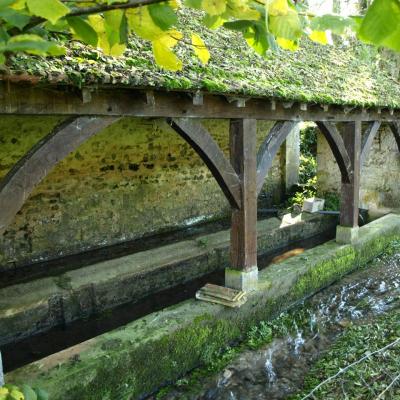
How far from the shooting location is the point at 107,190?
7641 millimetres

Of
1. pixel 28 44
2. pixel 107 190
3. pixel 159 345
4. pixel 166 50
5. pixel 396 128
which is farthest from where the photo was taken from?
pixel 396 128

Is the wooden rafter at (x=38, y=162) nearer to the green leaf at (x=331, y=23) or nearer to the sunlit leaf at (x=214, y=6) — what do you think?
the sunlit leaf at (x=214, y=6)

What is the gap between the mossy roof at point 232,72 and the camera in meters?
2.99

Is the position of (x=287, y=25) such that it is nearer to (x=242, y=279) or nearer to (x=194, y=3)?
(x=194, y=3)

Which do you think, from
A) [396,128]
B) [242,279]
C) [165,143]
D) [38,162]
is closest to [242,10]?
[38,162]

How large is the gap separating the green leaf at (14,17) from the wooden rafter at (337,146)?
226 inches

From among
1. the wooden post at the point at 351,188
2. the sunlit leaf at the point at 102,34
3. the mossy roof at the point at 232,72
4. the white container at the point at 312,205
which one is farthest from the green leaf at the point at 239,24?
the white container at the point at 312,205

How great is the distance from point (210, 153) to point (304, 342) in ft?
8.43

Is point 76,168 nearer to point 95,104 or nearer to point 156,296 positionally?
point 156,296

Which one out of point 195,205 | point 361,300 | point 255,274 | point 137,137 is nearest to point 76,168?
point 137,137

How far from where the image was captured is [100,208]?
24.8 feet

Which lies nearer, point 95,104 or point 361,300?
point 95,104

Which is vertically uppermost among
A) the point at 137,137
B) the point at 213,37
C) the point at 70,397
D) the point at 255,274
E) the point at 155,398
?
the point at 213,37

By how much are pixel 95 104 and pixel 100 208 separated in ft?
13.9
